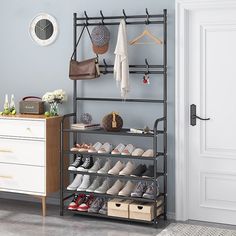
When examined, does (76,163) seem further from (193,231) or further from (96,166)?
(193,231)

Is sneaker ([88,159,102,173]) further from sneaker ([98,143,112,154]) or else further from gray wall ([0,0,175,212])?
gray wall ([0,0,175,212])

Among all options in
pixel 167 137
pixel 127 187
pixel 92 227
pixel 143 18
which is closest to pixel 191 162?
pixel 167 137

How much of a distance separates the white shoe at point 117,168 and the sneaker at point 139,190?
0.75 feet

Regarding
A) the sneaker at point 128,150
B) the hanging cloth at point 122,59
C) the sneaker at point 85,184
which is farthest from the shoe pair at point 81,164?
the hanging cloth at point 122,59

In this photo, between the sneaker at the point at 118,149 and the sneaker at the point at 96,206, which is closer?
the sneaker at the point at 118,149

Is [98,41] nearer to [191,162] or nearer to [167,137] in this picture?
[167,137]

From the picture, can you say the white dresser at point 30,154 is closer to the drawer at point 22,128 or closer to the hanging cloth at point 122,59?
the drawer at point 22,128

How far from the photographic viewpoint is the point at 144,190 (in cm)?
509

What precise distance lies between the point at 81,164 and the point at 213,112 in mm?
1364

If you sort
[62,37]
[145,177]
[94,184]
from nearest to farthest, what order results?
[145,177]
[94,184]
[62,37]

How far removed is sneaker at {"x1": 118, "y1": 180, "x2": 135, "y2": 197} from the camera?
5094 mm

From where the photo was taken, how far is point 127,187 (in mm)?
5160

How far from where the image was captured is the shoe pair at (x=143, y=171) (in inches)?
197

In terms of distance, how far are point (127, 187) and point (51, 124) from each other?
952mm
